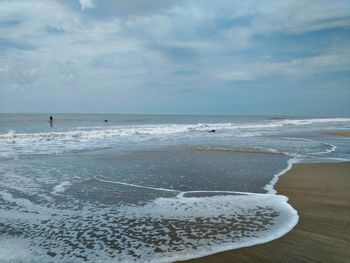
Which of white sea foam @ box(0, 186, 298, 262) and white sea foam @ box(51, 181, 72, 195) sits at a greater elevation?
white sea foam @ box(0, 186, 298, 262)

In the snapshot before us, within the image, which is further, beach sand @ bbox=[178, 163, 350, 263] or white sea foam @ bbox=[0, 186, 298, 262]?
white sea foam @ bbox=[0, 186, 298, 262]

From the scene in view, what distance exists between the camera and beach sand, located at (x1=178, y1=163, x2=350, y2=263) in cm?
467

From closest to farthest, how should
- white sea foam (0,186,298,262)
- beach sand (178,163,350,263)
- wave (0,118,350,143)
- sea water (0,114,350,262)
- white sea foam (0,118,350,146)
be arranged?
beach sand (178,163,350,263) → white sea foam (0,186,298,262) → sea water (0,114,350,262) → white sea foam (0,118,350,146) → wave (0,118,350,143)

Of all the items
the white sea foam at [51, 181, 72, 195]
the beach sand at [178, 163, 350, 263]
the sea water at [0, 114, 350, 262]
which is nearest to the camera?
the beach sand at [178, 163, 350, 263]

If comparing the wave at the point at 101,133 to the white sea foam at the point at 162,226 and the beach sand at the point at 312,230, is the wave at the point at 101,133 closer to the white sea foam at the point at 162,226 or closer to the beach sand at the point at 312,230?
the white sea foam at the point at 162,226

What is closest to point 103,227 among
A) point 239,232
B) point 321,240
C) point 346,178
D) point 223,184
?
point 239,232

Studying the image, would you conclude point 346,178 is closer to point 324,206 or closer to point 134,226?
point 324,206

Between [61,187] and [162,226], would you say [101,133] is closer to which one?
[61,187]

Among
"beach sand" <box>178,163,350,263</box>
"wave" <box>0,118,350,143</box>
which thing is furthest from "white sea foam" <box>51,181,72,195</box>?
"wave" <box>0,118,350,143</box>

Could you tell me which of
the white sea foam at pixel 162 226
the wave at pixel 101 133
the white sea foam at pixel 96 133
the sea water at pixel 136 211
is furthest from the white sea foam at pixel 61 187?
the wave at pixel 101 133

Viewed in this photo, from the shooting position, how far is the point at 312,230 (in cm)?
571

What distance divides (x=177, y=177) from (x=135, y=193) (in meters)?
2.55

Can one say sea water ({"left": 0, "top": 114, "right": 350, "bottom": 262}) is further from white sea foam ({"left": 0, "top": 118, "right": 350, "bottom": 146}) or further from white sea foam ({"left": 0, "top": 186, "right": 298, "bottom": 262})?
white sea foam ({"left": 0, "top": 118, "right": 350, "bottom": 146})

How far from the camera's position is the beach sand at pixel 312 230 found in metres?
4.67
